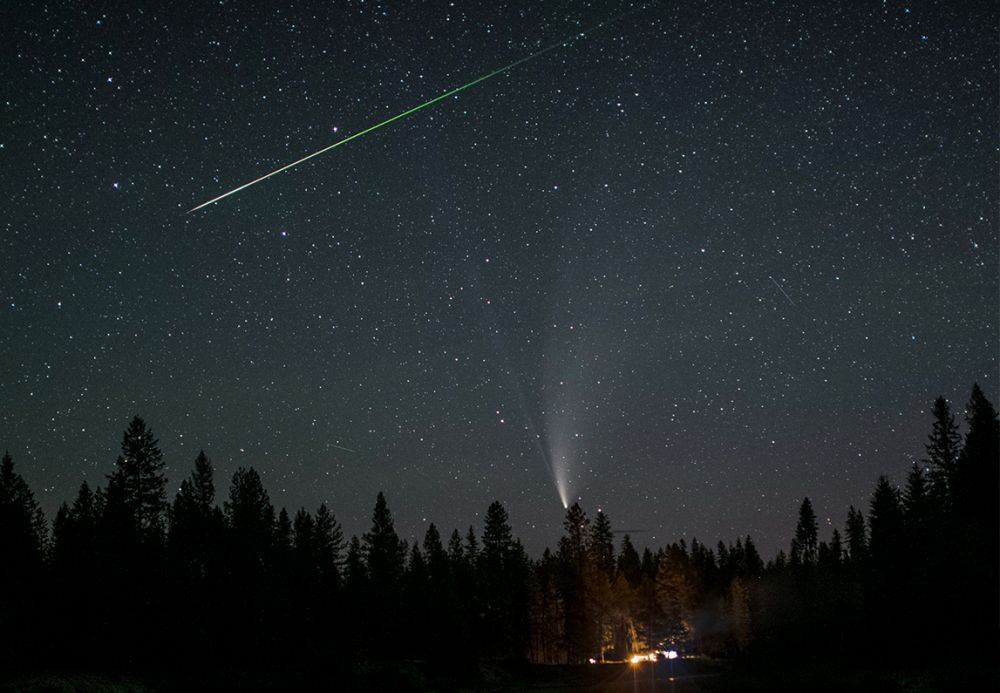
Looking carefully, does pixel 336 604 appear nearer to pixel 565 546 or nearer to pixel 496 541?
→ pixel 496 541

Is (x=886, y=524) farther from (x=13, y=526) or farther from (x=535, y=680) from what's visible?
(x=13, y=526)

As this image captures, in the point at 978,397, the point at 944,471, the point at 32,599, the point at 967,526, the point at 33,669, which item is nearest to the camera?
the point at 33,669

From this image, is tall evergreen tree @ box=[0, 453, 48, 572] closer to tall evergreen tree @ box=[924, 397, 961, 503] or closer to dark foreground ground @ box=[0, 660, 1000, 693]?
dark foreground ground @ box=[0, 660, 1000, 693]

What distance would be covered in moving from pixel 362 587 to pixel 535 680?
51.6 feet

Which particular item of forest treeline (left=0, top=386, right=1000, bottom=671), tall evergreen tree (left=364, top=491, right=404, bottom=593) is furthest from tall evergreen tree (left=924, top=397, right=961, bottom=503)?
tall evergreen tree (left=364, top=491, right=404, bottom=593)

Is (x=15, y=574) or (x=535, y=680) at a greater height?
(x=15, y=574)

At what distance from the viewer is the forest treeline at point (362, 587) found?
42.1m

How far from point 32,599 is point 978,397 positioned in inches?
2327

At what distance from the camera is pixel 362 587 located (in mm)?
63250

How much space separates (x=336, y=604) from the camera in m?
58.1

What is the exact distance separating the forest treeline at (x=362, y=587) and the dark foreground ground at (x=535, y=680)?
7.75 feet

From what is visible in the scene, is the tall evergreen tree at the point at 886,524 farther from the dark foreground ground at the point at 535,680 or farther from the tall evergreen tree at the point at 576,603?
the tall evergreen tree at the point at 576,603

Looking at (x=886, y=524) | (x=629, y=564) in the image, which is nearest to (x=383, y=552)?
(x=886, y=524)

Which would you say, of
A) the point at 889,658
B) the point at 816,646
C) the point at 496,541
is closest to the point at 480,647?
the point at 496,541
